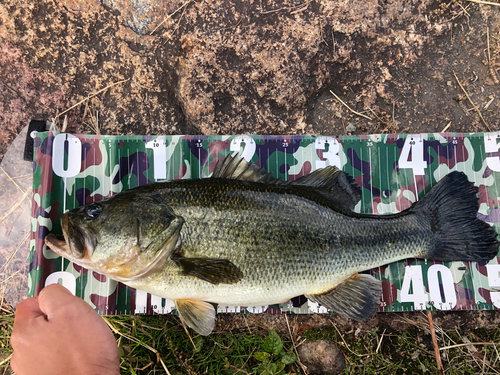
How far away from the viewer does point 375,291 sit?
2.91 meters

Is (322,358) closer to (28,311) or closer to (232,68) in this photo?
(28,311)

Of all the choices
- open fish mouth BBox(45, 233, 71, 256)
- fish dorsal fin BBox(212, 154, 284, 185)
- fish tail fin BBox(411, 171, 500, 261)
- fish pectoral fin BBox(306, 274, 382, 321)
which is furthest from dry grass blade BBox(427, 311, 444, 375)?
open fish mouth BBox(45, 233, 71, 256)

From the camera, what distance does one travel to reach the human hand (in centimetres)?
235

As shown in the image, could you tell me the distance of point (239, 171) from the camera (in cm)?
282

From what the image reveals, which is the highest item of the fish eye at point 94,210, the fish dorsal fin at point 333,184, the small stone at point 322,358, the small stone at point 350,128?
the small stone at point 350,128

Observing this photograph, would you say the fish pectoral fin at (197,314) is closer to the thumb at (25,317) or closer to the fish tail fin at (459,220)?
the thumb at (25,317)

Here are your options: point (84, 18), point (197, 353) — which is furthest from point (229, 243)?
point (84, 18)

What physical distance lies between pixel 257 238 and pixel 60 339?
1.64 metres

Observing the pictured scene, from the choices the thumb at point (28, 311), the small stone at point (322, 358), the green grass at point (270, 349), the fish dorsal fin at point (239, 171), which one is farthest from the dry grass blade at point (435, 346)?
the thumb at point (28, 311)

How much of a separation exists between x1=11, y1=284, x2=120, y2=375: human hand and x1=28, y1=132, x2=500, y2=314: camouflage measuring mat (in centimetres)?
66

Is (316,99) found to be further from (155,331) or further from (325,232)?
(155,331)

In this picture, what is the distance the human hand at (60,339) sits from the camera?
2.35 meters

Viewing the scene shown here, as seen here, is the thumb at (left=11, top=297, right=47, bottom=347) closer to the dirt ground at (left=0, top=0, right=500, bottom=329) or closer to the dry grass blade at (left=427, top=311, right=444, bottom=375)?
the dirt ground at (left=0, top=0, right=500, bottom=329)

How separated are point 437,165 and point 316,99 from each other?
4.69 feet
